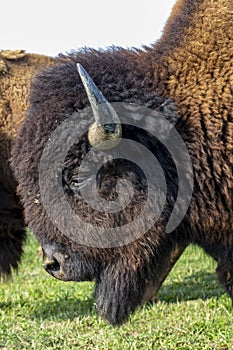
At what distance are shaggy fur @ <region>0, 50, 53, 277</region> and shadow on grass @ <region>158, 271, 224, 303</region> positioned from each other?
1.58m

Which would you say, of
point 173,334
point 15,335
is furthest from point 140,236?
point 15,335

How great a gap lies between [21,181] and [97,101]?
68cm

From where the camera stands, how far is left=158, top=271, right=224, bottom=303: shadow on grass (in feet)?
22.7

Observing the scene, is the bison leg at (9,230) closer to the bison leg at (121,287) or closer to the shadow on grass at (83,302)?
the shadow on grass at (83,302)

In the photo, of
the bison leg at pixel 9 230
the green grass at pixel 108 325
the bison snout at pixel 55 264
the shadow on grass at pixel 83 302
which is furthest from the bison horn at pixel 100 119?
the bison leg at pixel 9 230

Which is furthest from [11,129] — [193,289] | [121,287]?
[121,287]

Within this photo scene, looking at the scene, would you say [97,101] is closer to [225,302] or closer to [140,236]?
[140,236]

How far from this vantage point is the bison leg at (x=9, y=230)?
290 inches

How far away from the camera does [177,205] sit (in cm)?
387

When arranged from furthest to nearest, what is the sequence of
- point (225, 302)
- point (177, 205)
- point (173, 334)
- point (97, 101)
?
point (225, 302) → point (173, 334) → point (177, 205) → point (97, 101)

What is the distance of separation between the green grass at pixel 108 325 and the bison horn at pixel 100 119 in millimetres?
1856

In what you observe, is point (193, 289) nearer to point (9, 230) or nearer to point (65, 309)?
point (65, 309)

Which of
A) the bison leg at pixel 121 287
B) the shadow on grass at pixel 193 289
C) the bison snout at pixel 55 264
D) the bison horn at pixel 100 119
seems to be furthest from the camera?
the shadow on grass at pixel 193 289

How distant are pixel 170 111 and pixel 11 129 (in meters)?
3.47
